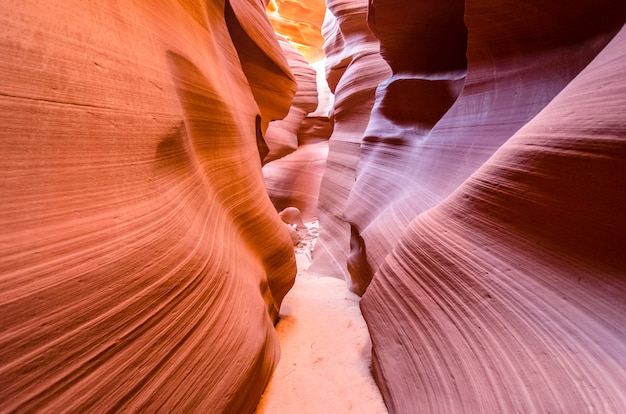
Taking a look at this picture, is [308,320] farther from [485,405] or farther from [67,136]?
[67,136]

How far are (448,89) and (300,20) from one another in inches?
558

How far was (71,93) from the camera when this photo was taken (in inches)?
34.3

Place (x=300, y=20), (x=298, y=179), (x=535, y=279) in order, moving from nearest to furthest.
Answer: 1. (x=535, y=279)
2. (x=298, y=179)
3. (x=300, y=20)

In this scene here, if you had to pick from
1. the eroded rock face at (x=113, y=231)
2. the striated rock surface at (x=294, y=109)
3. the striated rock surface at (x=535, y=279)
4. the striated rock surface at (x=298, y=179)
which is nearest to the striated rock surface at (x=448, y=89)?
the striated rock surface at (x=535, y=279)

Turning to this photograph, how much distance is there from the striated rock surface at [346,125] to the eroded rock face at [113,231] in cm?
311

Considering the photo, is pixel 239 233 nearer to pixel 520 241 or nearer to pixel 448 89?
pixel 520 241

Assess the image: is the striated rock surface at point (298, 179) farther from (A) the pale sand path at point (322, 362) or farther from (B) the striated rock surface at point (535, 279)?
(B) the striated rock surface at point (535, 279)

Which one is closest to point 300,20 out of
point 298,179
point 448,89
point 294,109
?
point 294,109

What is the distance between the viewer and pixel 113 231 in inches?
35.6

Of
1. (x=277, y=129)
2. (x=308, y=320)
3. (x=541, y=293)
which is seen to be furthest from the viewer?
(x=277, y=129)

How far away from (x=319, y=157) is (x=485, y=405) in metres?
8.52

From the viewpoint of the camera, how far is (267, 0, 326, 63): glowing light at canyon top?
14047 mm

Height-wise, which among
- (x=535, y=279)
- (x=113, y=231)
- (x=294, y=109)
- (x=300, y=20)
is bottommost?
(x=535, y=279)

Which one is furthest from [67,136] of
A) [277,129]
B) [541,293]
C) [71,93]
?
[277,129]
